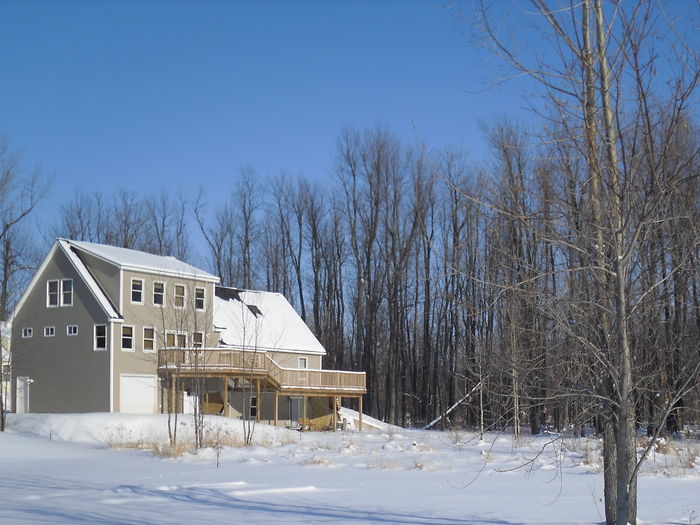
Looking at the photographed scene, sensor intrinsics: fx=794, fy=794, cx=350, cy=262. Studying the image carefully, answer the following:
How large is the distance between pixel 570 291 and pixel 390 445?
789 inches

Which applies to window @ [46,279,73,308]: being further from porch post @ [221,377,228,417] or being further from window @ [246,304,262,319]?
window @ [246,304,262,319]

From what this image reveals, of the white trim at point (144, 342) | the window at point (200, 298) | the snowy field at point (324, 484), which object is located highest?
the window at point (200, 298)

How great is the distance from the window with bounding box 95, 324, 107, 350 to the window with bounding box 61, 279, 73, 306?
2177mm

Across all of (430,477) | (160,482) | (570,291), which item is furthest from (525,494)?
(570,291)

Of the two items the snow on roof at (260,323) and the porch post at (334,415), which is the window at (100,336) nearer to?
the snow on roof at (260,323)

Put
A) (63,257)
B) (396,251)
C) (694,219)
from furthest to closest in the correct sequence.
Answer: (396,251), (63,257), (694,219)

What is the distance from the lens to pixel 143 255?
3872 cm

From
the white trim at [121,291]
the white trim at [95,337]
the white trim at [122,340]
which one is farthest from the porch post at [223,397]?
the white trim at [121,291]

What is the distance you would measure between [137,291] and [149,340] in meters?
2.28

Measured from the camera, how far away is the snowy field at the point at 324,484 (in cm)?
1185

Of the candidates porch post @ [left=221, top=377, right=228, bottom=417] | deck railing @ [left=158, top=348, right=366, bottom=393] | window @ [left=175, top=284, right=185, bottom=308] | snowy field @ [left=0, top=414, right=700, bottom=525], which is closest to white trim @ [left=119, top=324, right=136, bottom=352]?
deck railing @ [left=158, top=348, right=366, bottom=393]

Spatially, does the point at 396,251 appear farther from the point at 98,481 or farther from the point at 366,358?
the point at 98,481

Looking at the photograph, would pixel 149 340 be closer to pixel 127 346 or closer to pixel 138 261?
pixel 127 346

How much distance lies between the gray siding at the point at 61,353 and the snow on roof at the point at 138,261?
1301mm
